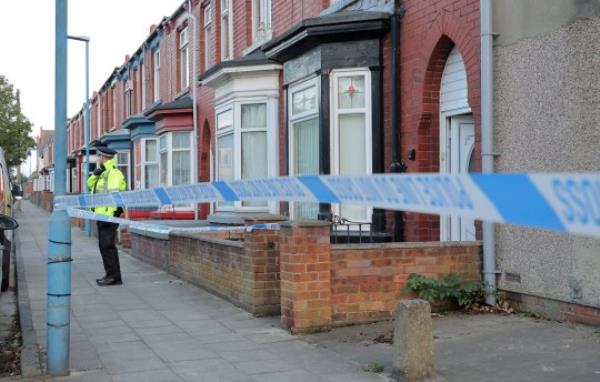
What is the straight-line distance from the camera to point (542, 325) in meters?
6.86

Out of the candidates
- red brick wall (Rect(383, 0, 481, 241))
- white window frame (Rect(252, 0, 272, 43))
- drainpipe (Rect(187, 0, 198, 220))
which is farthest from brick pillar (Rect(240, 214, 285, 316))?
drainpipe (Rect(187, 0, 198, 220))

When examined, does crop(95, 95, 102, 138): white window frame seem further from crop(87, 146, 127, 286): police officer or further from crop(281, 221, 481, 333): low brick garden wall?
crop(281, 221, 481, 333): low brick garden wall

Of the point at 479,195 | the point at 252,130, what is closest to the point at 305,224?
the point at 479,195

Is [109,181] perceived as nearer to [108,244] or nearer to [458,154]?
[108,244]

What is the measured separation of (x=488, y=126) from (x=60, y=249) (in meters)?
4.55

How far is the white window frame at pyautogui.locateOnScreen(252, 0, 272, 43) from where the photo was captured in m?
15.5

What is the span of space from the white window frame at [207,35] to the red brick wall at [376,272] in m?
13.1

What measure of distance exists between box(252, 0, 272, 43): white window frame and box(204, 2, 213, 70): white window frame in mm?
3334

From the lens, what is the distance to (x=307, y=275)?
7016 mm

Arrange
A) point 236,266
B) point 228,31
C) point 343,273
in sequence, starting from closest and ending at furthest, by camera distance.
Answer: point 343,273 → point 236,266 → point 228,31

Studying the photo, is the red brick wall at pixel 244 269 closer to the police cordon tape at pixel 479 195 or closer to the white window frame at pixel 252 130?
the police cordon tape at pixel 479 195

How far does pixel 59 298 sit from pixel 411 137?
555cm

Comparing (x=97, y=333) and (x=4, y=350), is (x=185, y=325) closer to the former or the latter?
(x=97, y=333)

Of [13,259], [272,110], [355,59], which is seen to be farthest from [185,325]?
[13,259]
